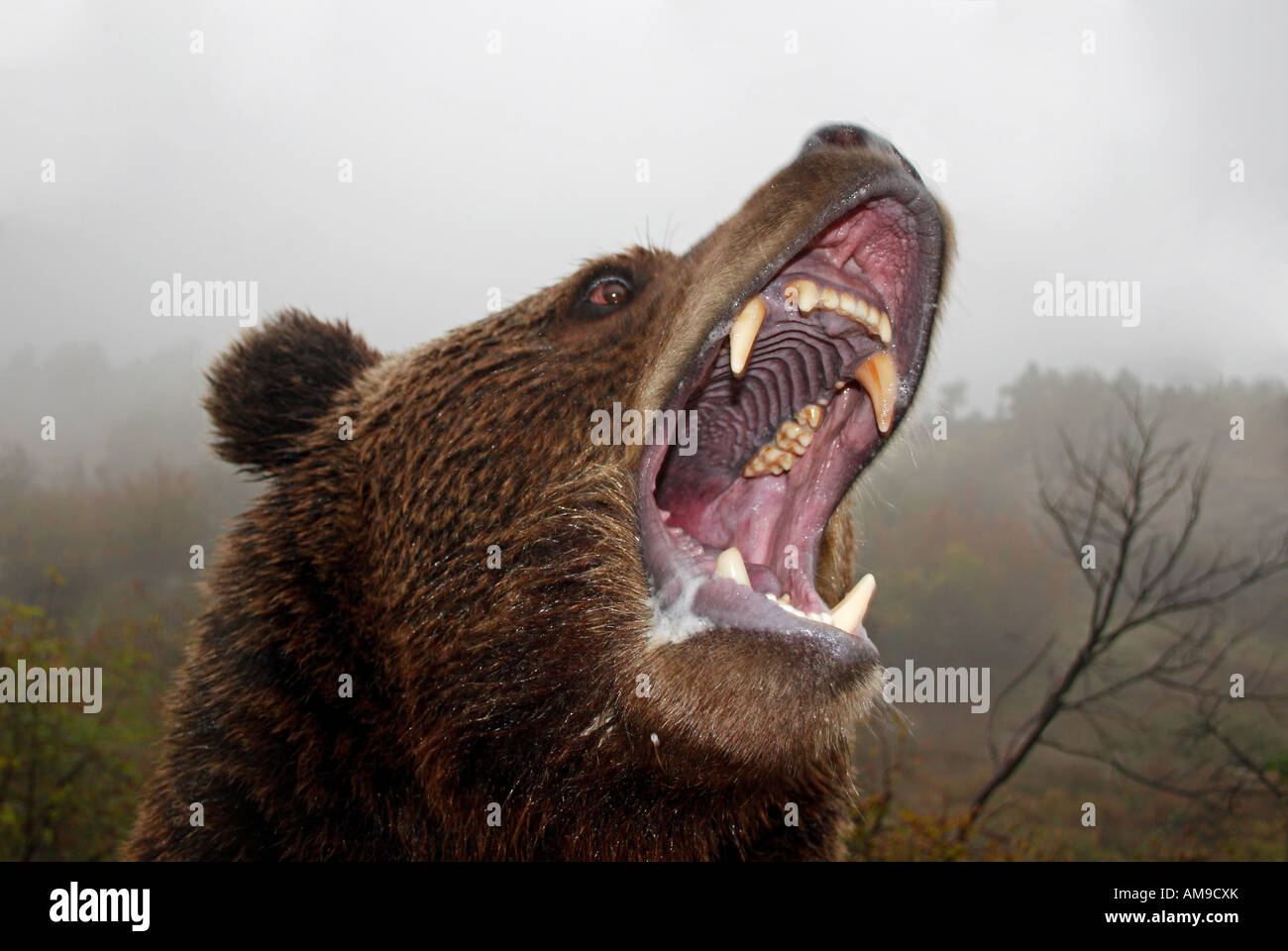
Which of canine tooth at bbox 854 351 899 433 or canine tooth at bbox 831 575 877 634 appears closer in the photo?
canine tooth at bbox 831 575 877 634

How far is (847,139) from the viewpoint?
212 cm

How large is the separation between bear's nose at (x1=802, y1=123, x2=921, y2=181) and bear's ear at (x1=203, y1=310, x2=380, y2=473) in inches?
71.2

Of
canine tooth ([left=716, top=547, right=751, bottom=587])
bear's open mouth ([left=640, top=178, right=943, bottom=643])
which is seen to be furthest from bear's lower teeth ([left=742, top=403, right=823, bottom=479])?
canine tooth ([left=716, top=547, right=751, bottom=587])

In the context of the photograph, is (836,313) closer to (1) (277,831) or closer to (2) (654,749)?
(2) (654,749)

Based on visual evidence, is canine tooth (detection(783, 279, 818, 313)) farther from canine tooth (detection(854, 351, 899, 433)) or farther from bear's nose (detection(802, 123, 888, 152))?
bear's nose (detection(802, 123, 888, 152))

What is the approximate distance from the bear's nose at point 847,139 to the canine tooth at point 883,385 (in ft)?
1.79

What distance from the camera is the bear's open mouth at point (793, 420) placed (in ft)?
6.93

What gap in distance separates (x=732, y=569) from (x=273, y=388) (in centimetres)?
181

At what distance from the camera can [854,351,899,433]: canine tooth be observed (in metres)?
2.44

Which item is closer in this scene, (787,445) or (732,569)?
(732,569)

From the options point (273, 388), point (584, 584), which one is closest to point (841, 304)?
point (584, 584)

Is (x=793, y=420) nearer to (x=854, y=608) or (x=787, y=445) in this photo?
(x=787, y=445)

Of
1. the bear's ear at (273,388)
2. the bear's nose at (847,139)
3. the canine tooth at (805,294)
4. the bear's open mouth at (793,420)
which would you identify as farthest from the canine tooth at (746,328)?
the bear's ear at (273,388)

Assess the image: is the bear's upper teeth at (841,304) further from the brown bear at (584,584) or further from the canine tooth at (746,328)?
the canine tooth at (746,328)
